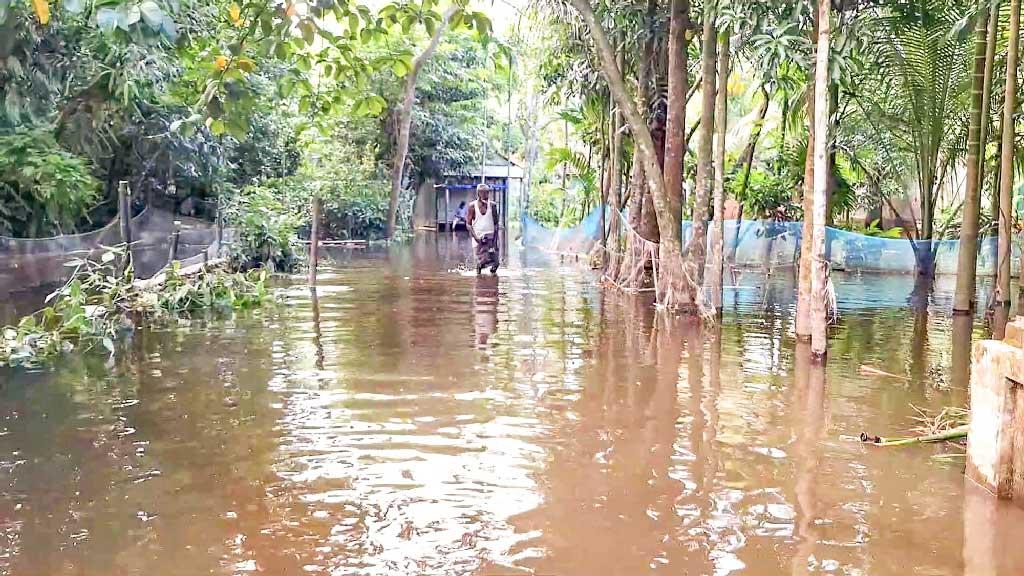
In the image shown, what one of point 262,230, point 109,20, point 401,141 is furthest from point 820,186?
point 401,141

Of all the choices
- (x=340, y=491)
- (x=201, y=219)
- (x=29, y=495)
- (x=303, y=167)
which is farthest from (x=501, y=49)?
(x=303, y=167)

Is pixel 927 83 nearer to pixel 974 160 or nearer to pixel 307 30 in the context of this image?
pixel 974 160

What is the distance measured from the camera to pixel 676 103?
12.4 meters

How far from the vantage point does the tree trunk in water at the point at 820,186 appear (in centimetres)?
859

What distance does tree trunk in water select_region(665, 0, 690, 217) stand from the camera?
1223 centimetres

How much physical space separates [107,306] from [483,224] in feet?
26.1

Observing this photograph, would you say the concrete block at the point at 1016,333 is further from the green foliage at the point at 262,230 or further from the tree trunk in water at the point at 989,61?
the green foliage at the point at 262,230

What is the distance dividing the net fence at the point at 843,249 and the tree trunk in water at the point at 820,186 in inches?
304

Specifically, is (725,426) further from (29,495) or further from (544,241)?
(544,241)

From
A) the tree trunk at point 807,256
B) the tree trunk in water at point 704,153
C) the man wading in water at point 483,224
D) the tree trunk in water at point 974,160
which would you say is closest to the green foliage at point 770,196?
the man wading in water at point 483,224

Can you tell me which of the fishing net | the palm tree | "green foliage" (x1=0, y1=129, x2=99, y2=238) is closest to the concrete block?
the palm tree

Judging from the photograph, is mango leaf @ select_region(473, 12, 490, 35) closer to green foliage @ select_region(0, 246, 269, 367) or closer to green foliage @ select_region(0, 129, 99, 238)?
green foliage @ select_region(0, 246, 269, 367)

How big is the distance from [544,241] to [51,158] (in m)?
16.9

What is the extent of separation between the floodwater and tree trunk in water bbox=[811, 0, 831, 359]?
0.47 metres
